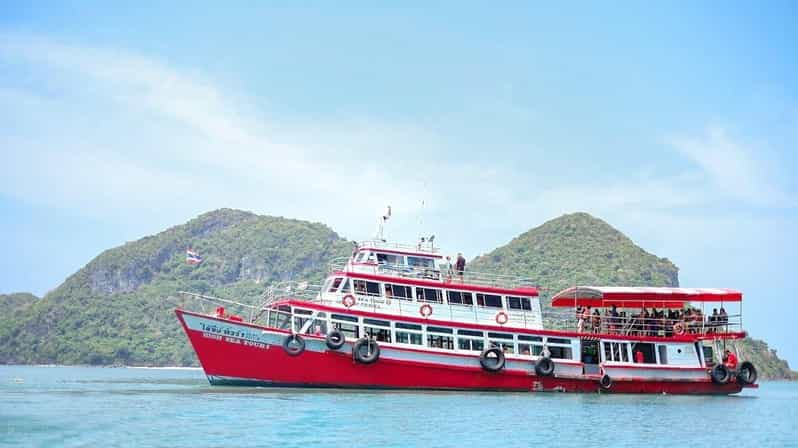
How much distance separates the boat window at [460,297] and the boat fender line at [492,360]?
188 centimetres

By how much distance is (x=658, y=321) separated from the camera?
33312 millimetres

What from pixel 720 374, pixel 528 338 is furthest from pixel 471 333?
pixel 720 374

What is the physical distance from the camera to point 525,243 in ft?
390

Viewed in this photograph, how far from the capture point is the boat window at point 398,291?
1157 inches

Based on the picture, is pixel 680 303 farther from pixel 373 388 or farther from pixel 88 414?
pixel 88 414

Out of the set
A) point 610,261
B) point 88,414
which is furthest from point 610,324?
point 610,261

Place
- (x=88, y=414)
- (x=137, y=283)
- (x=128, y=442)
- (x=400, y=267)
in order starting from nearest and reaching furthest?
(x=128, y=442), (x=88, y=414), (x=400, y=267), (x=137, y=283)

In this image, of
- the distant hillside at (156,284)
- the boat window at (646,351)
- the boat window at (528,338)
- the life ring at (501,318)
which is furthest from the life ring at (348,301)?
the distant hillside at (156,284)

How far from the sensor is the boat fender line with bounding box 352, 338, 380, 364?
90.6 ft

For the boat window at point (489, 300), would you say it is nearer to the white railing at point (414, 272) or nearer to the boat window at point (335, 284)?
the white railing at point (414, 272)

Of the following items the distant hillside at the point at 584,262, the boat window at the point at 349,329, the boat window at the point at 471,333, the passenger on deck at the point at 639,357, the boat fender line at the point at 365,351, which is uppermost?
the distant hillside at the point at 584,262

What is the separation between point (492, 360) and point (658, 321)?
806cm

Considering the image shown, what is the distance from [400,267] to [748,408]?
13.4 meters

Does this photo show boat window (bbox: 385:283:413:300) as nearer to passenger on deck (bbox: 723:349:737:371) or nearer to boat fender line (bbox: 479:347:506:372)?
boat fender line (bbox: 479:347:506:372)
